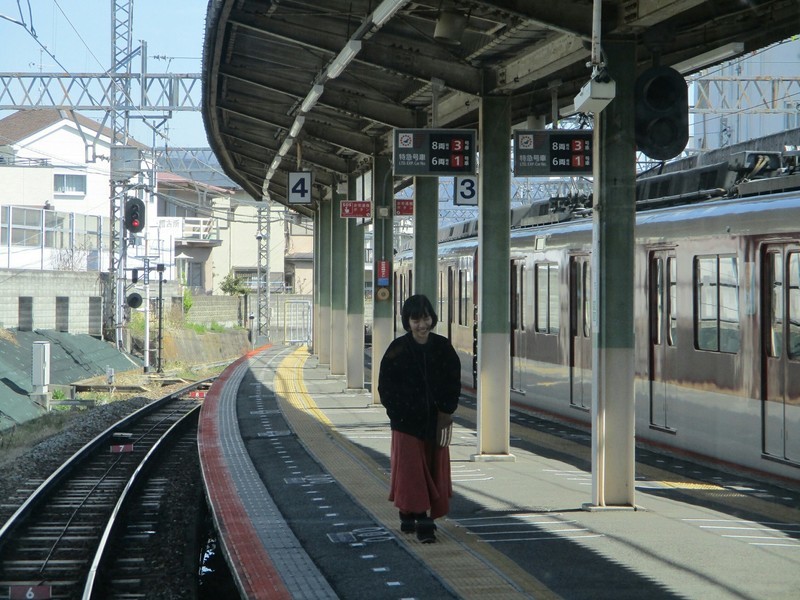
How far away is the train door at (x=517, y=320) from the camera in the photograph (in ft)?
58.3

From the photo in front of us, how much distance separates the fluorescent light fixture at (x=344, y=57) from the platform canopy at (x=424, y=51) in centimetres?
2

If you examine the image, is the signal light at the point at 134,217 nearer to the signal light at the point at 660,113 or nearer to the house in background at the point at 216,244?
the signal light at the point at 660,113

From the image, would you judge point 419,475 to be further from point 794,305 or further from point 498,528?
point 794,305

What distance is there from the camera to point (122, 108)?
32.8m

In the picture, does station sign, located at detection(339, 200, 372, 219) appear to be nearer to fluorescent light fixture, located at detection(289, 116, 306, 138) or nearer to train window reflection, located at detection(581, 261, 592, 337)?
fluorescent light fixture, located at detection(289, 116, 306, 138)

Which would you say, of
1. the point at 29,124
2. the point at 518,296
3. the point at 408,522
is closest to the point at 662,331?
the point at 518,296

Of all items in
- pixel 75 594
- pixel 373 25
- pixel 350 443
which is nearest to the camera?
pixel 75 594

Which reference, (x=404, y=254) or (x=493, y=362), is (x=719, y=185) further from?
(x=404, y=254)

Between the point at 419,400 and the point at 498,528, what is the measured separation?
139 cm

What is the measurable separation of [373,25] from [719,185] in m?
4.26

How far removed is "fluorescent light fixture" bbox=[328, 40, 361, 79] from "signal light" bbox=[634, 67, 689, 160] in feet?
11.2

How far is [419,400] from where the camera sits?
7.46m

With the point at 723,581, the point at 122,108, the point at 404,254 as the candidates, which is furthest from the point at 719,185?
the point at 122,108

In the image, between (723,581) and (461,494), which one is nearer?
(723,581)
